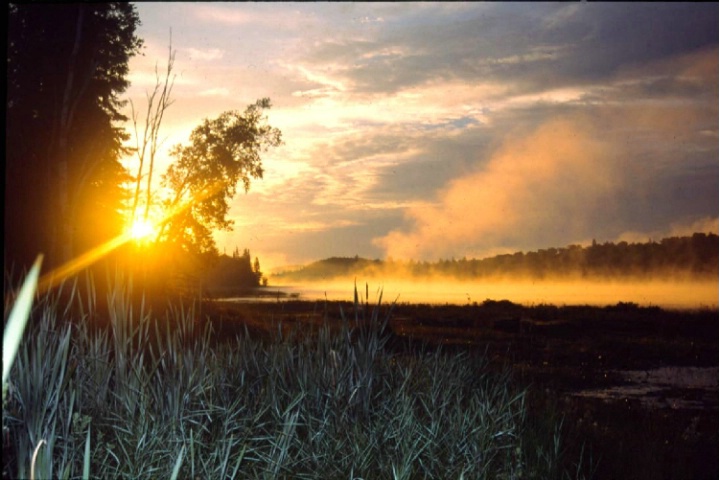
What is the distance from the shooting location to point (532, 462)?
570 centimetres

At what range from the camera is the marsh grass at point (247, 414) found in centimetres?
409

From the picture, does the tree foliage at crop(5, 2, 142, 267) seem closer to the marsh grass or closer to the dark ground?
the dark ground

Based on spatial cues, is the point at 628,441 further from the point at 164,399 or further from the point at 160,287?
the point at 160,287

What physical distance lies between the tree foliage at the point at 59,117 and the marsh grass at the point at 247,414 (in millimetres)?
8770

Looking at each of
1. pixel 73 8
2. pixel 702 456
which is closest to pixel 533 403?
pixel 702 456

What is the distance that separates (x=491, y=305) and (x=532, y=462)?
19521mm

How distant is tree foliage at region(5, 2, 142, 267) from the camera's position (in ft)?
44.9

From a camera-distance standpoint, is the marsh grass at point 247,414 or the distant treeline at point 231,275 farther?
the distant treeline at point 231,275

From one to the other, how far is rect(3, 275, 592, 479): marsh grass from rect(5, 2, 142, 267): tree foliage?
345 inches

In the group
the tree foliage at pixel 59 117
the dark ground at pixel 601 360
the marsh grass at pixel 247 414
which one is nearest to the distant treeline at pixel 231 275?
the dark ground at pixel 601 360

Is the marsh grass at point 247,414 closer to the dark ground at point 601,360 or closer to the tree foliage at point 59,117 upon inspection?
the dark ground at point 601,360

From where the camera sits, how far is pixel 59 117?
1409 cm

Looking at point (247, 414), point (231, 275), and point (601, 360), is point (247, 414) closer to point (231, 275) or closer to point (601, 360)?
point (601, 360)

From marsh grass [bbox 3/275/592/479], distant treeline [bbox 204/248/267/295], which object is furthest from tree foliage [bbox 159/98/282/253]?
marsh grass [bbox 3/275/592/479]
